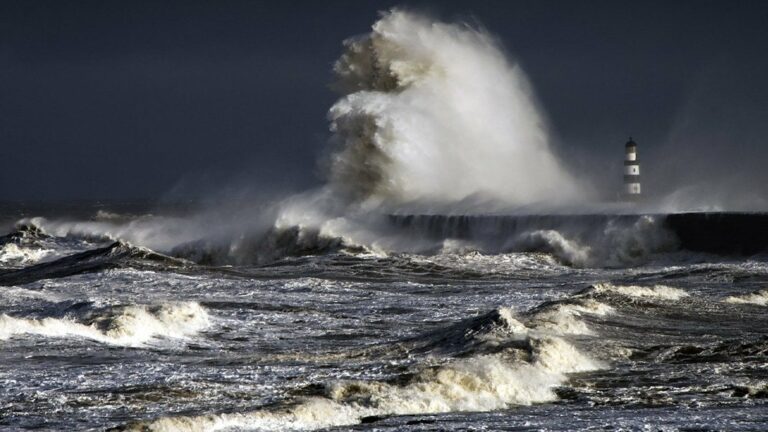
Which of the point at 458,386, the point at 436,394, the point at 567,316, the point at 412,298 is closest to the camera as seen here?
the point at 436,394

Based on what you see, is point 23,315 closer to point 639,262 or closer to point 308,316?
point 308,316

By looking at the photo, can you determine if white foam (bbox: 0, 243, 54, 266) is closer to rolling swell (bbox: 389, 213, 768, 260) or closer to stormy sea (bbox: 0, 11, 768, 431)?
stormy sea (bbox: 0, 11, 768, 431)

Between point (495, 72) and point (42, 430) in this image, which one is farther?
point (495, 72)

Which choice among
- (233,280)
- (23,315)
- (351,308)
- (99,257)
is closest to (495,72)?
(99,257)

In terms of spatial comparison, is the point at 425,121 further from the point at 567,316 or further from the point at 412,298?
the point at 567,316

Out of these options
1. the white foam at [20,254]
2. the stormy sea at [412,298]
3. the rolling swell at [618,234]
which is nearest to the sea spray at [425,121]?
the stormy sea at [412,298]

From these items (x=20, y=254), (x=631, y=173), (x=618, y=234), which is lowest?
(x=618, y=234)

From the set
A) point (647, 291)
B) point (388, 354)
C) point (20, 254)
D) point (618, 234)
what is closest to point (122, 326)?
point (388, 354)
